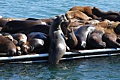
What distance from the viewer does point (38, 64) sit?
10.3 meters

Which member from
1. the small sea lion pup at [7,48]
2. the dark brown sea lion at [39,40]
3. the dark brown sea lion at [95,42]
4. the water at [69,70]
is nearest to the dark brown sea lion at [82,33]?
the dark brown sea lion at [95,42]

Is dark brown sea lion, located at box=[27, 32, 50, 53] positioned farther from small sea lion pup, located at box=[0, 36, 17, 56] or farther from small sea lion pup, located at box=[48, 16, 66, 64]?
small sea lion pup, located at box=[0, 36, 17, 56]

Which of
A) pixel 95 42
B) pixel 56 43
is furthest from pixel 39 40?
pixel 95 42

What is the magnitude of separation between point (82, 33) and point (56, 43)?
119 cm

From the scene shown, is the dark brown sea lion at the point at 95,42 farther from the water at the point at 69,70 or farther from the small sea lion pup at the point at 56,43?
the small sea lion pup at the point at 56,43

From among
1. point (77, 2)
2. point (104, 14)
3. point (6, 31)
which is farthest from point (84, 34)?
point (77, 2)

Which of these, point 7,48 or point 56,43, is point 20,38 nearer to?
point 7,48

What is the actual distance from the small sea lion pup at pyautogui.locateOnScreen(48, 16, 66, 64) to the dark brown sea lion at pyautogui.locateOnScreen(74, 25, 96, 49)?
56cm

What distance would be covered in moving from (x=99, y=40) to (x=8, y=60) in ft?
8.92

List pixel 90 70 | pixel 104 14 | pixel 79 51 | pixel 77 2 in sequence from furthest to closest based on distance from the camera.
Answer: pixel 77 2, pixel 104 14, pixel 79 51, pixel 90 70

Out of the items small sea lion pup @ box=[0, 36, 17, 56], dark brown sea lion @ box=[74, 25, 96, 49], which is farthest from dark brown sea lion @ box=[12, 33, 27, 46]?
dark brown sea lion @ box=[74, 25, 96, 49]

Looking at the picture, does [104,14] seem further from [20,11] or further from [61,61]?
[20,11]

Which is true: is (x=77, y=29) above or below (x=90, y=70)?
above

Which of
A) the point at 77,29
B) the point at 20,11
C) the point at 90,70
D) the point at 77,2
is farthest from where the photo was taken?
the point at 77,2
